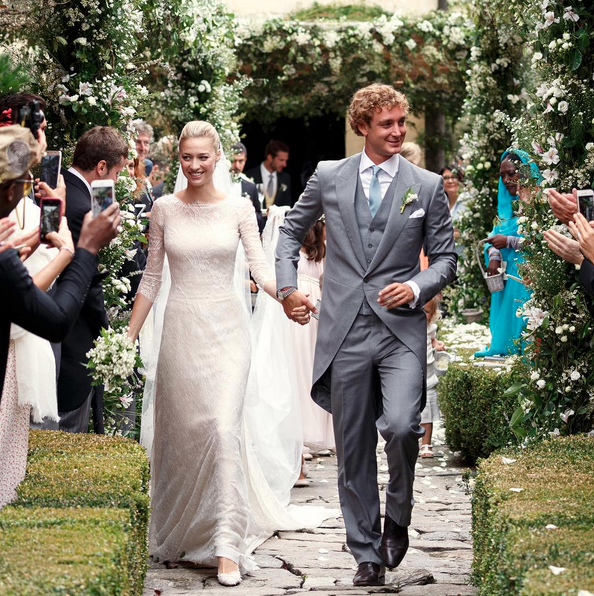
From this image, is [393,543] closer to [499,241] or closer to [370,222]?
[370,222]

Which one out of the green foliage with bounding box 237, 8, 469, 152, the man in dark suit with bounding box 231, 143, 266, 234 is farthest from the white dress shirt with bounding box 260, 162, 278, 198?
the man in dark suit with bounding box 231, 143, 266, 234

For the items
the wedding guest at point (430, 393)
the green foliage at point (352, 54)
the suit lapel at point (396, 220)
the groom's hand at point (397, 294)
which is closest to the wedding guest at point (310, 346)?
the wedding guest at point (430, 393)

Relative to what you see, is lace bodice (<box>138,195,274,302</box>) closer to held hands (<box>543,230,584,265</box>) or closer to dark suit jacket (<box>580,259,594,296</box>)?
held hands (<box>543,230,584,265</box>)

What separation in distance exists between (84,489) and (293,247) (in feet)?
6.02

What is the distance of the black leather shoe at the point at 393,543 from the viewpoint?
5.64 metres

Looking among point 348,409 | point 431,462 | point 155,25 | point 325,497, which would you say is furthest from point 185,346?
point 431,462

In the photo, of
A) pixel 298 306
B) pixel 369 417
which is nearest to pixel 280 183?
pixel 298 306

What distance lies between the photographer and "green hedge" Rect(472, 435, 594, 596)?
3604 millimetres

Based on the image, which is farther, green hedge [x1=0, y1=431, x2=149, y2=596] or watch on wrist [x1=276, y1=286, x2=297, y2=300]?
watch on wrist [x1=276, y1=286, x2=297, y2=300]

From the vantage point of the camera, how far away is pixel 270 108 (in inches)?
712

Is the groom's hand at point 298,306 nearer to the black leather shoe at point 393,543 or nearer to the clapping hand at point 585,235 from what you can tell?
the black leather shoe at point 393,543

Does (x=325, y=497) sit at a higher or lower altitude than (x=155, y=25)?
lower

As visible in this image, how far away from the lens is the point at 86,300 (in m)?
6.38

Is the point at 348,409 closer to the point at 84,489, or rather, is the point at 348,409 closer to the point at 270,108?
the point at 84,489
